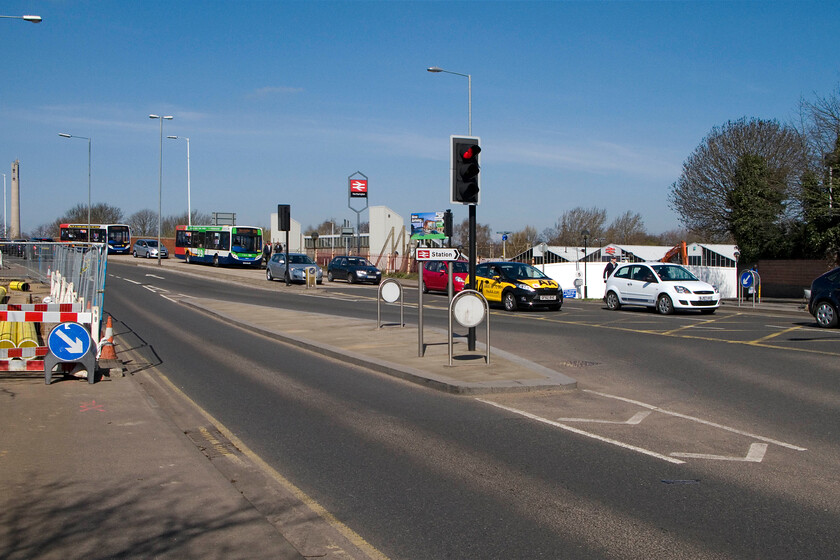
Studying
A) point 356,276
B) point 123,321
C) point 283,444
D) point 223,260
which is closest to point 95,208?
point 223,260

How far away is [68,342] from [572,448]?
271 inches

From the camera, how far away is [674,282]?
75.0 ft

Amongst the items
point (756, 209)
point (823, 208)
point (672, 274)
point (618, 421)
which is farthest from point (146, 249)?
point (618, 421)

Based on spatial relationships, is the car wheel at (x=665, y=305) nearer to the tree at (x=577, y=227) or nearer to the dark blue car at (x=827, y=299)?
the dark blue car at (x=827, y=299)

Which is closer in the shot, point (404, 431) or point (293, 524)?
point (293, 524)

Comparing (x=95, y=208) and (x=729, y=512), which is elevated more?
(x=95, y=208)

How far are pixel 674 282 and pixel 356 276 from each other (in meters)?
22.5

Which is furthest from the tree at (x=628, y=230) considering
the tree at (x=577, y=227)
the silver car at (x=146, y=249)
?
the silver car at (x=146, y=249)

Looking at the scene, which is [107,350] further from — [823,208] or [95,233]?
[95,233]

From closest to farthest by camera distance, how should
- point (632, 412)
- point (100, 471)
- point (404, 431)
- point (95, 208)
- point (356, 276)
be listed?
1. point (100, 471)
2. point (404, 431)
3. point (632, 412)
4. point (356, 276)
5. point (95, 208)

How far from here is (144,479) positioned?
5.82 metres

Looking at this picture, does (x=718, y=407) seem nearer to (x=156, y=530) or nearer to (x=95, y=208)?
(x=156, y=530)

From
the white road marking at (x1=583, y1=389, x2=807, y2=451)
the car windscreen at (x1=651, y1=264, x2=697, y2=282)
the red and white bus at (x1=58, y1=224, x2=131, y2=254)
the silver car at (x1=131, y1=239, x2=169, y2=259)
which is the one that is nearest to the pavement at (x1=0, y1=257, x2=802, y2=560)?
the white road marking at (x1=583, y1=389, x2=807, y2=451)

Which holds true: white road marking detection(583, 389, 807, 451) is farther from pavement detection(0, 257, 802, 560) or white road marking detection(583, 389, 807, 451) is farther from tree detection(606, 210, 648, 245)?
tree detection(606, 210, 648, 245)
